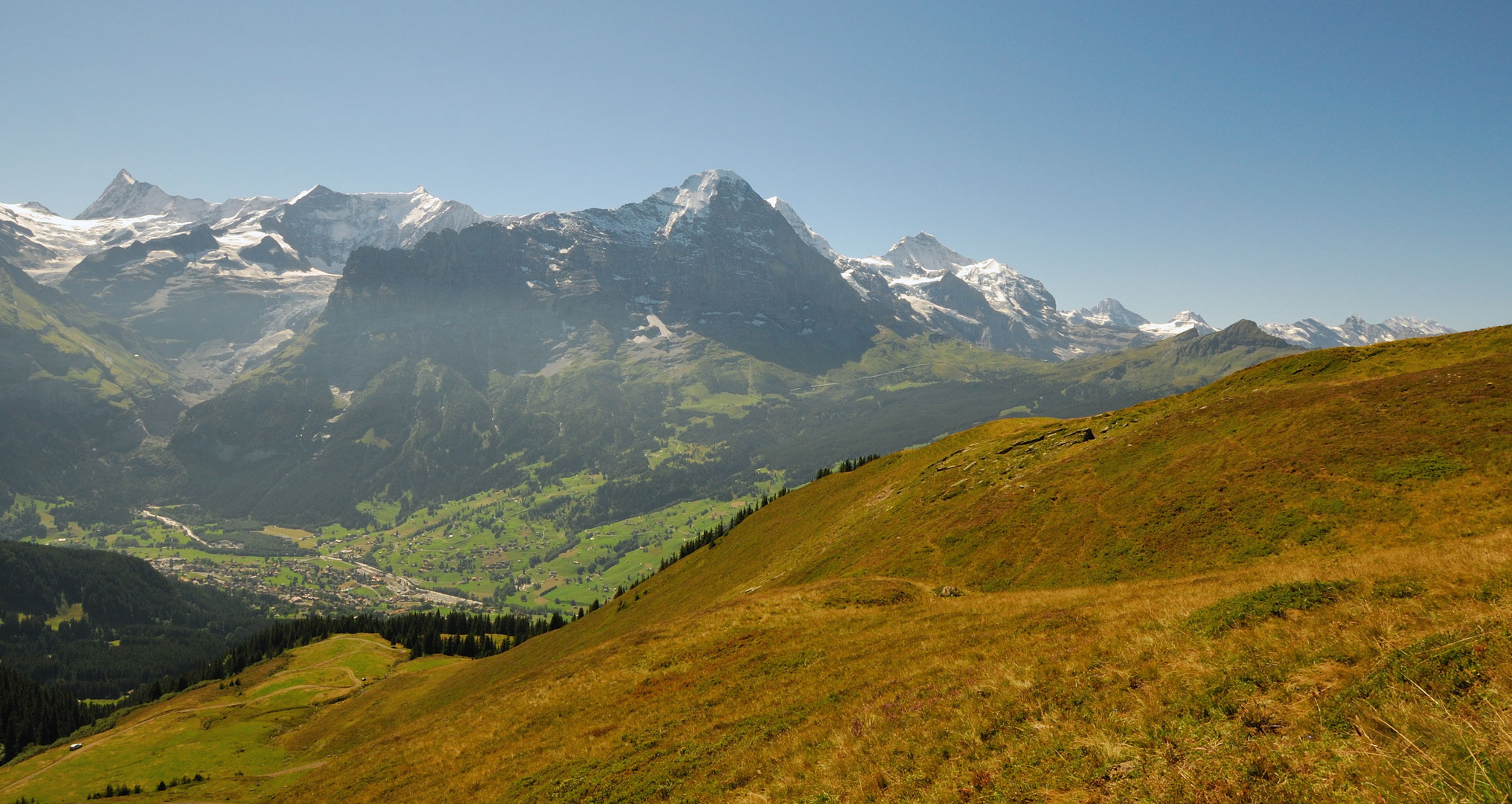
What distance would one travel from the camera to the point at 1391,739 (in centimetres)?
914

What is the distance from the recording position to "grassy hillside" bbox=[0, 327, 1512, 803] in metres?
11.0

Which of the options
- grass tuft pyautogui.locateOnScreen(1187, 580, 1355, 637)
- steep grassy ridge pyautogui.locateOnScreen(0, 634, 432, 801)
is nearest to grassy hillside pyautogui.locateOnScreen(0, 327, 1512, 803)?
grass tuft pyautogui.locateOnScreen(1187, 580, 1355, 637)

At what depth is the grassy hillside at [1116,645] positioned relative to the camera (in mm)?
10969

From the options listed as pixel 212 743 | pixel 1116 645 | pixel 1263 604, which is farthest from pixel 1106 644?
pixel 212 743

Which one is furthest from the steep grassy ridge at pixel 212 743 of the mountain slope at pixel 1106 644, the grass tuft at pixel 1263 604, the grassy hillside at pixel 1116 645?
the grass tuft at pixel 1263 604

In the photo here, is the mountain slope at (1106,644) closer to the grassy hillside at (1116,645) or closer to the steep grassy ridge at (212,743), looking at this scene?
the grassy hillside at (1116,645)

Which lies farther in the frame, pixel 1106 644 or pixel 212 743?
pixel 212 743

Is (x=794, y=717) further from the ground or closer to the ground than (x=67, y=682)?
further from the ground

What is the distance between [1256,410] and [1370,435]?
1010 cm

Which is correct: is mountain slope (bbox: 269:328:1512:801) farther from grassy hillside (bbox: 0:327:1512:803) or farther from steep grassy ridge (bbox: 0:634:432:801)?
steep grassy ridge (bbox: 0:634:432:801)

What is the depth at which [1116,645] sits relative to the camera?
57.5 ft

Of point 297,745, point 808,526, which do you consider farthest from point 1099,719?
point 297,745

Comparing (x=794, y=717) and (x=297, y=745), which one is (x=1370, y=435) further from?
(x=297, y=745)

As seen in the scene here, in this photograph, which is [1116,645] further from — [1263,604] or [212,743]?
[212,743]
